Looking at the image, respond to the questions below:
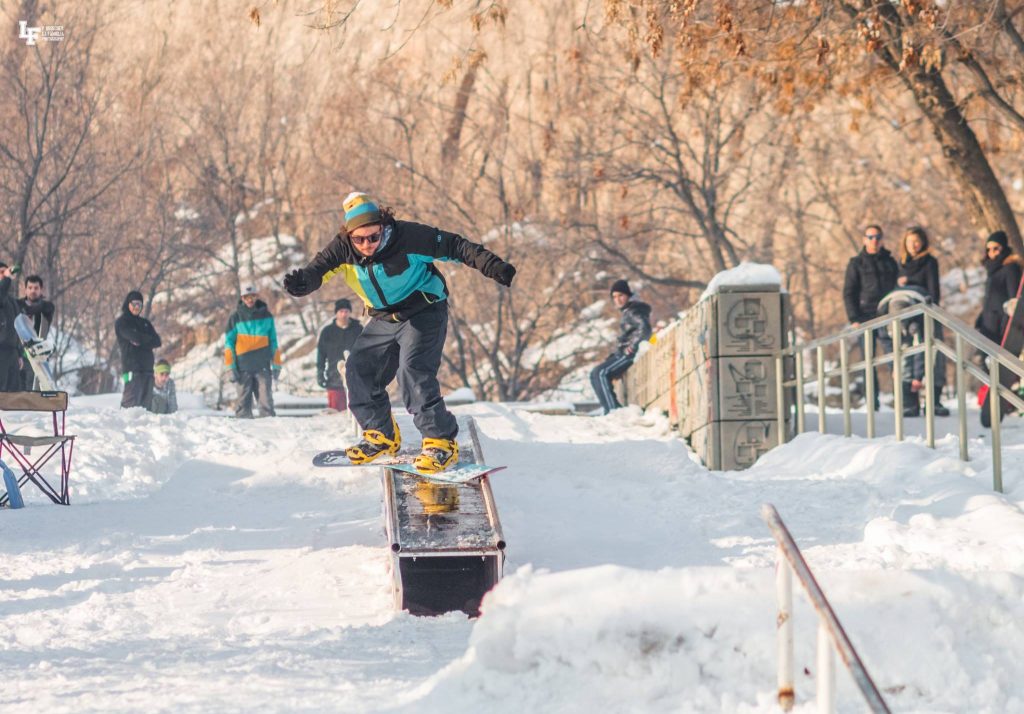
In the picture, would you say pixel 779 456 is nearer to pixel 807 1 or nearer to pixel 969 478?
pixel 969 478

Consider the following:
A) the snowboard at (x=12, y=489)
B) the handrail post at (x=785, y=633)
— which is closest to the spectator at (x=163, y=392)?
the snowboard at (x=12, y=489)

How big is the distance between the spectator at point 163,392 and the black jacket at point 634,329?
637 cm

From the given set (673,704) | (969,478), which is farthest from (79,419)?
(673,704)

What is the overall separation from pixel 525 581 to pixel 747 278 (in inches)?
301

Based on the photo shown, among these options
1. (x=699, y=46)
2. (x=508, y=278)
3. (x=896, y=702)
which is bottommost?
(x=896, y=702)

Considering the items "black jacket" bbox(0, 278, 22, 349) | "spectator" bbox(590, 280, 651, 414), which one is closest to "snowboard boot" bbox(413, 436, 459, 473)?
"black jacket" bbox(0, 278, 22, 349)

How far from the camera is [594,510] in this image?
9.53 metres

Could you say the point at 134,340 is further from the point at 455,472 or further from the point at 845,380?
the point at 455,472

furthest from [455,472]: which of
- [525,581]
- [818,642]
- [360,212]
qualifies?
[818,642]

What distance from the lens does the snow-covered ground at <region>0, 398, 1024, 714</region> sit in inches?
193

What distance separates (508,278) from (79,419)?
24.5ft

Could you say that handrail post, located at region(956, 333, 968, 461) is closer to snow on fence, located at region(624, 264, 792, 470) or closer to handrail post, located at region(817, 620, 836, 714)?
snow on fence, located at region(624, 264, 792, 470)

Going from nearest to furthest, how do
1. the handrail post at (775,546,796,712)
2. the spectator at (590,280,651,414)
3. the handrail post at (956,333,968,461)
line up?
the handrail post at (775,546,796,712) < the handrail post at (956,333,968,461) < the spectator at (590,280,651,414)

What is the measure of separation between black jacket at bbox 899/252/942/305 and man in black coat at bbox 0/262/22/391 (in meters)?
9.05
